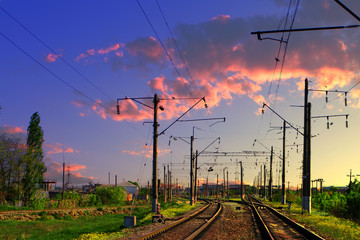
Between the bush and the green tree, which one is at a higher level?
the green tree

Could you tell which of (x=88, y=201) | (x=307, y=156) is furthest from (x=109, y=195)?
(x=307, y=156)

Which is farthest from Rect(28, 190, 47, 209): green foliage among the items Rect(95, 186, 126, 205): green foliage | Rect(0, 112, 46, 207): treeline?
Rect(95, 186, 126, 205): green foliage

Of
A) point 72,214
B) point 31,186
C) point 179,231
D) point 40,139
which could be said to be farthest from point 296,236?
point 40,139

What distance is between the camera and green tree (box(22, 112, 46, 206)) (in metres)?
60.2

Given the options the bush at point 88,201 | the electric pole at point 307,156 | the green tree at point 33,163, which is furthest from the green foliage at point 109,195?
the electric pole at point 307,156

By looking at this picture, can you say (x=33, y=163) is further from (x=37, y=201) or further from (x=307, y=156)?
(x=307, y=156)

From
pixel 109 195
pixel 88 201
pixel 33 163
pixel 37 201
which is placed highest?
pixel 33 163

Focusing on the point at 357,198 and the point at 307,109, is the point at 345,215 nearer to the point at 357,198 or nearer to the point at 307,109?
the point at 357,198

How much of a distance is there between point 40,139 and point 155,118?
41.6 meters

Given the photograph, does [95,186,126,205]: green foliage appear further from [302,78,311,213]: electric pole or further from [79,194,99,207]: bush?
[302,78,311,213]: electric pole

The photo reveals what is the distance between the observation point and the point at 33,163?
6244 centimetres

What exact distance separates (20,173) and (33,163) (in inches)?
107

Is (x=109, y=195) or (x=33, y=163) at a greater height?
(x=33, y=163)

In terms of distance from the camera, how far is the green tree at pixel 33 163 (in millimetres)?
60156
